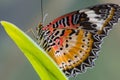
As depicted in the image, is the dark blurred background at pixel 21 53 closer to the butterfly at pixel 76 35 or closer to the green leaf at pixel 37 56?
the butterfly at pixel 76 35

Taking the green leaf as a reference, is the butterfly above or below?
above

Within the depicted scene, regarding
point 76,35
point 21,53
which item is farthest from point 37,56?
point 21,53

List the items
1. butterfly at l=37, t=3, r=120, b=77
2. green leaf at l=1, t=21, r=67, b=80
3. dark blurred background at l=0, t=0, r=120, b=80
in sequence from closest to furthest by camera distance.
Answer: green leaf at l=1, t=21, r=67, b=80 < butterfly at l=37, t=3, r=120, b=77 < dark blurred background at l=0, t=0, r=120, b=80

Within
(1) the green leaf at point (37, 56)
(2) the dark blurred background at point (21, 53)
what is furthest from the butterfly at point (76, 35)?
(2) the dark blurred background at point (21, 53)

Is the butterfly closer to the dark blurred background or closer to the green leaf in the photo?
the green leaf

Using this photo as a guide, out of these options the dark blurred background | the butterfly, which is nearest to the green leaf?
the butterfly

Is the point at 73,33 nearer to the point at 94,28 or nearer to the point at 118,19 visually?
the point at 94,28
